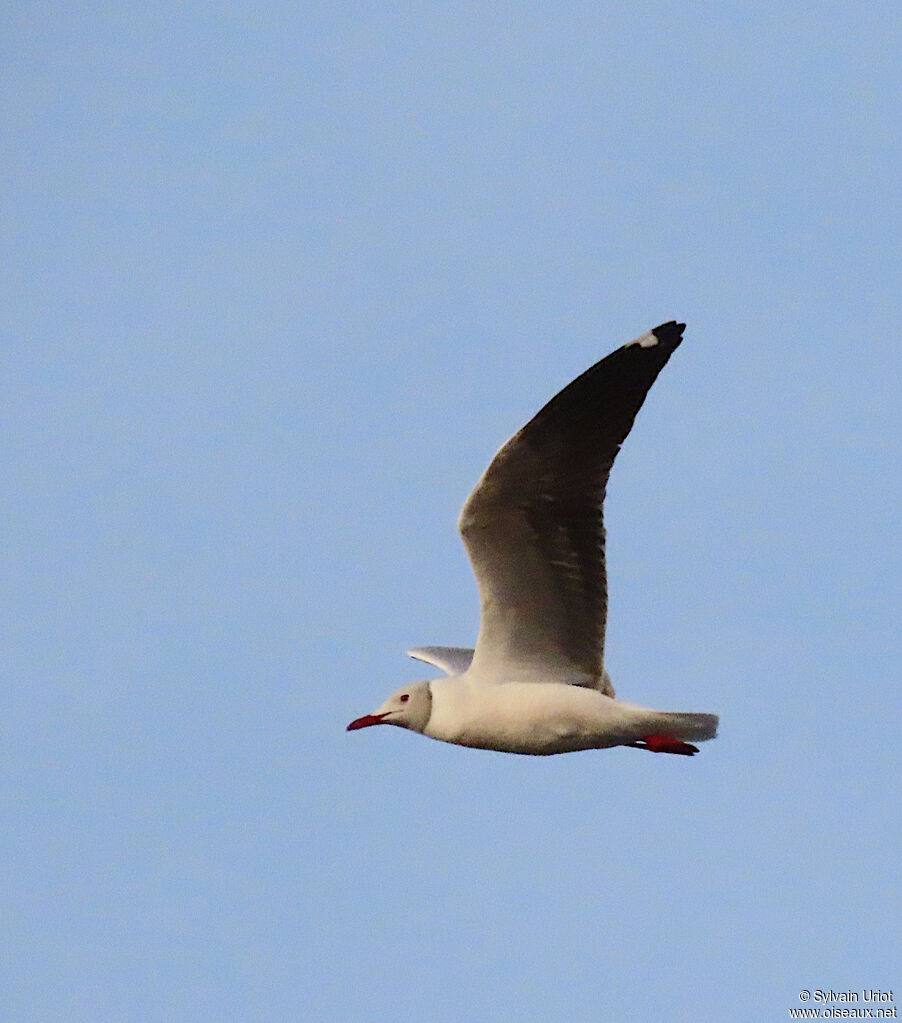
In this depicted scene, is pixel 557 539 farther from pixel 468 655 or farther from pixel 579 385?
pixel 468 655

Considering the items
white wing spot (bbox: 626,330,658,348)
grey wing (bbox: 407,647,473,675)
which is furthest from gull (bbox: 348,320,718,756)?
grey wing (bbox: 407,647,473,675)

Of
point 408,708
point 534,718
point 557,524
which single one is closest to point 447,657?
point 408,708

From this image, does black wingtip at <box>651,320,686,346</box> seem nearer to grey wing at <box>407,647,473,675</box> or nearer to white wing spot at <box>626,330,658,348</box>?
white wing spot at <box>626,330,658,348</box>

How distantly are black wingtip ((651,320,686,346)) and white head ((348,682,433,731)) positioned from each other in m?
3.03

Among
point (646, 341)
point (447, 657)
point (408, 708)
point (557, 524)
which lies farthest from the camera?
point (447, 657)

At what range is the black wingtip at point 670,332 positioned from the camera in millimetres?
14125

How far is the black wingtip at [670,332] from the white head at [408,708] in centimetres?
303

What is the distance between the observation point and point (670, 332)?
14164 mm

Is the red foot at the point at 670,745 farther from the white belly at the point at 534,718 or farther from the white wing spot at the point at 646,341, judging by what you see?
the white wing spot at the point at 646,341

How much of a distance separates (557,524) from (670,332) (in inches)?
56.6

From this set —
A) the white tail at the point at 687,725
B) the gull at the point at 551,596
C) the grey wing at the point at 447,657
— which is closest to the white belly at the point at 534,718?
the gull at the point at 551,596

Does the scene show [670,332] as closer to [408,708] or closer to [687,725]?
[687,725]

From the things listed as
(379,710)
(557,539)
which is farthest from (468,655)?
(557,539)

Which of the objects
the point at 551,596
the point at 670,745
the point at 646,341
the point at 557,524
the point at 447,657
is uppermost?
the point at 646,341
